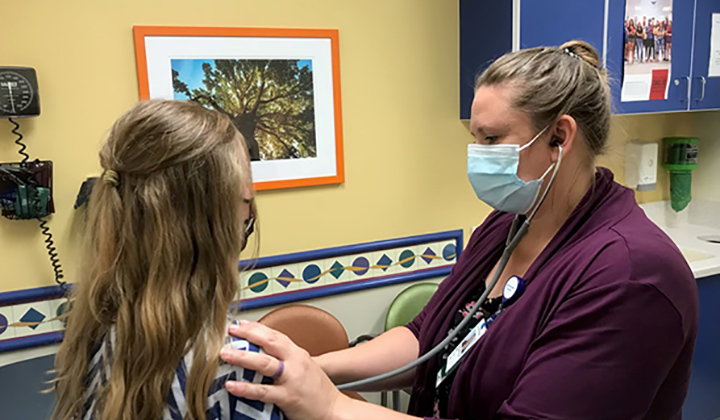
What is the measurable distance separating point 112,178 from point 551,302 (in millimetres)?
745

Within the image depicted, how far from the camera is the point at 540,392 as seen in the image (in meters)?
0.88

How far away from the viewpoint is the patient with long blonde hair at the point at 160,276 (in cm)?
78

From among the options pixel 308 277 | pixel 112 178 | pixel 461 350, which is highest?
pixel 112 178

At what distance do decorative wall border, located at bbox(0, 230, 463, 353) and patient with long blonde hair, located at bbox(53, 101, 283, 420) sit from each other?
0.97m

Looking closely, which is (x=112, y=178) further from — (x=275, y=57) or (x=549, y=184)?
(x=275, y=57)

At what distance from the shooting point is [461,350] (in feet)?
3.64

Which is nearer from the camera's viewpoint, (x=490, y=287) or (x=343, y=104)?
(x=490, y=287)

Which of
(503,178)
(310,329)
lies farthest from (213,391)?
(310,329)

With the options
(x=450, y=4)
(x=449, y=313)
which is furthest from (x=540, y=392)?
(x=450, y=4)

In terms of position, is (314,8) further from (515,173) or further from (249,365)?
(249,365)

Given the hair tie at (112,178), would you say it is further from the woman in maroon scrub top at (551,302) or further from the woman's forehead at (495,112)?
the woman's forehead at (495,112)

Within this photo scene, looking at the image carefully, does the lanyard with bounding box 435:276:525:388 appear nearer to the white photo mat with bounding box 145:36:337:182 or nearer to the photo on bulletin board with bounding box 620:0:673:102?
the white photo mat with bounding box 145:36:337:182

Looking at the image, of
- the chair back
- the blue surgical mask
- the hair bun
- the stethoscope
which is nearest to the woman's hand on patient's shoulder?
the stethoscope

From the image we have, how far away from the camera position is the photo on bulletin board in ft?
7.09
